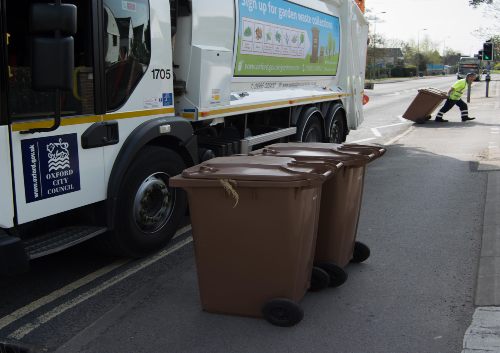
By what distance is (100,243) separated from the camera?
486 cm

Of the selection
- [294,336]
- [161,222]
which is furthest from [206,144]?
[294,336]

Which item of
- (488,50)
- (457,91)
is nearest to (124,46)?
(457,91)

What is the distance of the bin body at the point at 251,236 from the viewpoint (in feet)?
11.4

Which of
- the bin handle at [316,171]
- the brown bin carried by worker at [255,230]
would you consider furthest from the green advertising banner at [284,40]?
the brown bin carried by worker at [255,230]

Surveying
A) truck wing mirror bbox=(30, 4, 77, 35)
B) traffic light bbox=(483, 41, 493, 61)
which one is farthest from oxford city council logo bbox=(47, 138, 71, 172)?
traffic light bbox=(483, 41, 493, 61)

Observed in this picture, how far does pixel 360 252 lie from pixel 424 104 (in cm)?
1240

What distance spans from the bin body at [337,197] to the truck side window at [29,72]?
4.62ft

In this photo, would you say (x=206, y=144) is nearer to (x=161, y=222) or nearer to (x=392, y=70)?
(x=161, y=222)

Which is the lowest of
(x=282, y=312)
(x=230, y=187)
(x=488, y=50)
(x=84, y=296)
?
(x=84, y=296)

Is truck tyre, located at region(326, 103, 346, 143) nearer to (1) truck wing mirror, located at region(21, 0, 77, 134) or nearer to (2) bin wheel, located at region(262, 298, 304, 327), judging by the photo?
(2) bin wheel, located at region(262, 298, 304, 327)

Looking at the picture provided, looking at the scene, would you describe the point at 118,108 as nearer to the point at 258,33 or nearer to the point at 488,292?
the point at 258,33

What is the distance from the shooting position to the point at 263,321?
12.3ft

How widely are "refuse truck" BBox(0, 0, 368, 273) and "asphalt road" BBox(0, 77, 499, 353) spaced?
44 cm

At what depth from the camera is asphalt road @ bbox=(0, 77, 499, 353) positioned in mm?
3523
